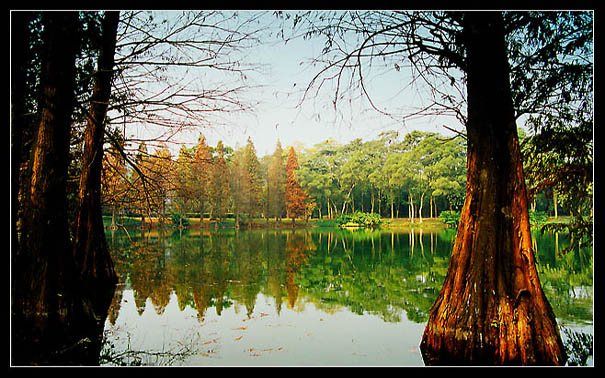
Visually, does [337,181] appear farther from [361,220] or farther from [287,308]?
[287,308]

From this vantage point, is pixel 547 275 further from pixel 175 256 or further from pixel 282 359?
pixel 175 256

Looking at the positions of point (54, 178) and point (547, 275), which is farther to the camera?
point (547, 275)

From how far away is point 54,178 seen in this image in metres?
4.38

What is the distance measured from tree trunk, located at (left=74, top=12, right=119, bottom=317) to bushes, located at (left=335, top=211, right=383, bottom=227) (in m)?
29.4

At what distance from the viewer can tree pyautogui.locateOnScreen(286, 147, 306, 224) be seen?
3525 cm

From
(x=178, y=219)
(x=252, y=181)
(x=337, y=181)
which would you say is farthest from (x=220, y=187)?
(x=337, y=181)

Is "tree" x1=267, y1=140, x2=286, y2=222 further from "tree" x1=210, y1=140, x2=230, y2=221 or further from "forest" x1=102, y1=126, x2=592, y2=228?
"tree" x1=210, y1=140, x2=230, y2=221

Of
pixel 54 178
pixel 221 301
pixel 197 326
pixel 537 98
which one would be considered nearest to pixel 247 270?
pixel 221 301

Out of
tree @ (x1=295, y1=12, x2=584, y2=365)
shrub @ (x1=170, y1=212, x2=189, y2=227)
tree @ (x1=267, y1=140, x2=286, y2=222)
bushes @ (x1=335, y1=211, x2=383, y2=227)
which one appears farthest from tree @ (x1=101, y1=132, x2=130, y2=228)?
bushes @ (x1=335, y1=211, x2=383, y2=227)

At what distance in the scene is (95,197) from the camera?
7.51 m

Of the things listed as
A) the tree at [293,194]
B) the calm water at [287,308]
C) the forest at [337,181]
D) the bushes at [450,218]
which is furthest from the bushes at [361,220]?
the calm water at [287,308]

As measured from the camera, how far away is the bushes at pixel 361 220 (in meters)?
35.9

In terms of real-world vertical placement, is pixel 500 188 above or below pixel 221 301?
above

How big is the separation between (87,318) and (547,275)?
27.6 ft
